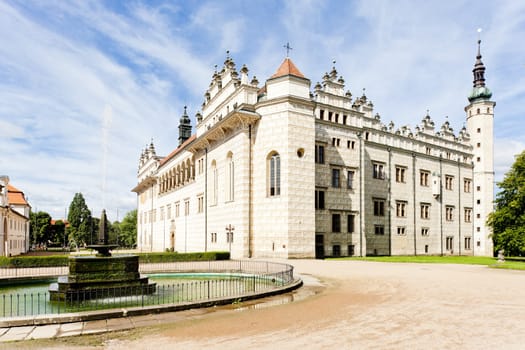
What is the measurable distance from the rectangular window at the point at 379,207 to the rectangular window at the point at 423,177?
8.72 meters

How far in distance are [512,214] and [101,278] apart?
37353mm

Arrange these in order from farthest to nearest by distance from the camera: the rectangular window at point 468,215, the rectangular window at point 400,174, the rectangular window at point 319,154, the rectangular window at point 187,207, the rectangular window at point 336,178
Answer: the rectangular window at point 468,215
the rectangular window at point 187,207
the rectangular window at point 400,174
the rectangular window at point 336,178
the rectangular window at point 319,154

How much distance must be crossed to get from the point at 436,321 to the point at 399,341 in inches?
96.6

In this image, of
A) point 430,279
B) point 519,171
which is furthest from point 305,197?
point 519,171

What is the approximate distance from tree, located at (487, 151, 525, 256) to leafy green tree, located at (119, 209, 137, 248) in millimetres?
94099

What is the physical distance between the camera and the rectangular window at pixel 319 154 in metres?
40.5

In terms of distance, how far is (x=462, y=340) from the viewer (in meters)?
8.58

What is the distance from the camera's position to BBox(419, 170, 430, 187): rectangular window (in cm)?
5291

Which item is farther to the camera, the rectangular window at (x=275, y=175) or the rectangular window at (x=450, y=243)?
the rectangular window at (x=450, y=243)

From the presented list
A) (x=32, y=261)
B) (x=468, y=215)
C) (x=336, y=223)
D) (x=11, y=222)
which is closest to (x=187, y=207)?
(x=336, y=223)

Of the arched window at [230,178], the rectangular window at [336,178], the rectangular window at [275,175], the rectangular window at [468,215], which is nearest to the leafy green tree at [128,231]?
the arched window at [230,178]

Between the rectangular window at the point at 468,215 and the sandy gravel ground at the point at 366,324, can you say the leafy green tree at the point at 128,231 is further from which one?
the sandy gravel ground at the point at 366,324

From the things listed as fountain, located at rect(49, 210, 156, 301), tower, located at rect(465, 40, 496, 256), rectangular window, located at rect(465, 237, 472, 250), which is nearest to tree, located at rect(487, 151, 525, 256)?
rectangular window, located at rect(465, 237, 472, 250)

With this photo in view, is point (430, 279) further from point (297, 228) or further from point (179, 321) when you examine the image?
point (297, 228)
